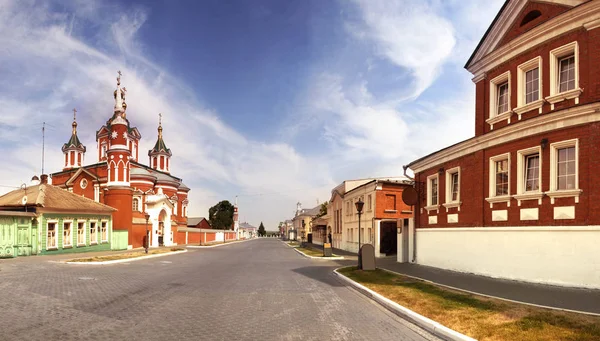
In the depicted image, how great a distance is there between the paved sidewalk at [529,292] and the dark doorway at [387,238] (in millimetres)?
15289

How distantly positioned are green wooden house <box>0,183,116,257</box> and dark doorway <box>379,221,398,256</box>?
24134 millimetres

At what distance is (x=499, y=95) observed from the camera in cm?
1661

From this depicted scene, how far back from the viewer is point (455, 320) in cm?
827

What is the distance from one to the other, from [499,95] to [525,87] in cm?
158

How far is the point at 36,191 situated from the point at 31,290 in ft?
78.9

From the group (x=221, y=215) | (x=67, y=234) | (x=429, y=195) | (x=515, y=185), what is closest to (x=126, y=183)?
(x=67, y=234)

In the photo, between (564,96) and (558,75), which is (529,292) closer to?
(564,96)

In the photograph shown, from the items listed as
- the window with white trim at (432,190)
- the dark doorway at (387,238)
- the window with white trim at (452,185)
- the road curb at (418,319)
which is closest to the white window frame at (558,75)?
the window with white trim at (452,185)

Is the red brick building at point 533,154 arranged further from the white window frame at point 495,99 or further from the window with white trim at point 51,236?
the window with white trim at point 51,236

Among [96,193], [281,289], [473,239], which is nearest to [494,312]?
[281,289]

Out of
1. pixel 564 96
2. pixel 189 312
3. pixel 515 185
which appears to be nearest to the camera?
pixel 189 312

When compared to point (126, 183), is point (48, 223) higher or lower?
lower

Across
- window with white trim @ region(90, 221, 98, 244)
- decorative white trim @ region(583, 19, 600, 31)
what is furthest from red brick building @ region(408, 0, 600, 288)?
window with white trim @ region(90, 221, 98, 244)

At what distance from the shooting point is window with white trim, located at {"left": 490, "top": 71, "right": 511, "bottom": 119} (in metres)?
16.1
